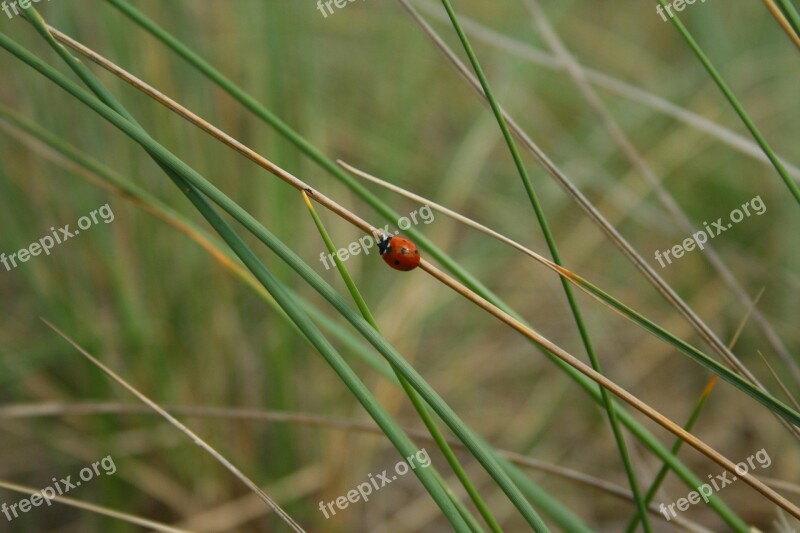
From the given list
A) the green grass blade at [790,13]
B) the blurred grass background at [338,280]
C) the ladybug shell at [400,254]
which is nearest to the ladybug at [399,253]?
the ladybug shell at [400,254]

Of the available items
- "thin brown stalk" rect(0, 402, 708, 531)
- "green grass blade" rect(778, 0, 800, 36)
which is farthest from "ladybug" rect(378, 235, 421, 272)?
"green grass blade" rect(778, 0, 800, 36)

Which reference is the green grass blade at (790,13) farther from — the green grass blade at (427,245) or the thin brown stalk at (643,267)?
the green grass blade at (427,245)

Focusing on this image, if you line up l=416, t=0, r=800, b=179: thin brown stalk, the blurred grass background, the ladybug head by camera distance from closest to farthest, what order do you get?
the ladybug head
l=416, t=0, r=800, b=179: thin brown stalk
the blurred grass background

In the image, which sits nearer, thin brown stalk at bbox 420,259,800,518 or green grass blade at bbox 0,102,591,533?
thin brown stalk at bbox 420,259,800,518

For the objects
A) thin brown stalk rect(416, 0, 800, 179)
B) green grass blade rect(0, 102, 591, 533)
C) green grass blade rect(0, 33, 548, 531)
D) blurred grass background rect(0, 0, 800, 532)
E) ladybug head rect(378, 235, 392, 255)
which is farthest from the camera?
blurred grass background rect(0, 0, 800, 532)

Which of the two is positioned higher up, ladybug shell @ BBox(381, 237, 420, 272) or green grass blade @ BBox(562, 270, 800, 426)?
ladybug shell @ BBox(381, 237, 420, 272)

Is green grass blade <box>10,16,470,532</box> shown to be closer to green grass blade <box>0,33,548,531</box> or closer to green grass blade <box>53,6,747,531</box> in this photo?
green grass blade <box>0,33,548,531</box>

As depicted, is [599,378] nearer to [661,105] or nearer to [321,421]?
[321,421]

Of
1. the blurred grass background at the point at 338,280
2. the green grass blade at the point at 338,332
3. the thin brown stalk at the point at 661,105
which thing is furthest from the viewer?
the blurred grass background at the point at 338,280
